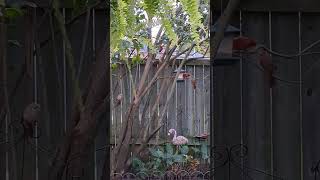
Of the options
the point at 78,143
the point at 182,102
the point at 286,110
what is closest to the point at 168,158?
the point at 182,102

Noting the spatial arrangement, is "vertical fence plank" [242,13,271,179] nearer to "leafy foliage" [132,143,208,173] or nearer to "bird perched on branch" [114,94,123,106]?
"leafy foliage" [132,143,208,173]

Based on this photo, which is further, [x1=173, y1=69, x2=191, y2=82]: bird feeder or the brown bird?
[x1=173, y1=69, x2=191, y2=82]: bird feeder

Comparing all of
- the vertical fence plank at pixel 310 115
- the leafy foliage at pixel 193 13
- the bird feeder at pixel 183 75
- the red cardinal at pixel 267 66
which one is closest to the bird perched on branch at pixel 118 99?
the bird feeder at pixel 183 75

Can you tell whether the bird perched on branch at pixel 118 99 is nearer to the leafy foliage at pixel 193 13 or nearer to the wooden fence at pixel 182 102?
the wooden fence at pixel 182 102

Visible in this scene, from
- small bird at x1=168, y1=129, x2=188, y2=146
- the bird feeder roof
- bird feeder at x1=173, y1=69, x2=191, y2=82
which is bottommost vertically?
small bird at x1=168, y1=129, x2=188, y2=146

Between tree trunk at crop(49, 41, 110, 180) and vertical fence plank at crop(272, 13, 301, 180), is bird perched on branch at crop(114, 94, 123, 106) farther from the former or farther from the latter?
vertical fence plank at crop(272, 13, 301, 180)

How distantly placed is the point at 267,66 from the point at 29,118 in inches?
34.8

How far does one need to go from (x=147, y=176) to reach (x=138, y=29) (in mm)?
554

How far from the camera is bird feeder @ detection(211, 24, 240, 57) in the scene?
5.85ft

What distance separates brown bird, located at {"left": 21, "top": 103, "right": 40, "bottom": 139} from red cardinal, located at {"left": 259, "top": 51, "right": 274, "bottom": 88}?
83cm

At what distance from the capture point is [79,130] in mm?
1742

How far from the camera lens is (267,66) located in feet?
5.90

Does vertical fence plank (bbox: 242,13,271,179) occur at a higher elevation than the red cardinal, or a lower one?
lower

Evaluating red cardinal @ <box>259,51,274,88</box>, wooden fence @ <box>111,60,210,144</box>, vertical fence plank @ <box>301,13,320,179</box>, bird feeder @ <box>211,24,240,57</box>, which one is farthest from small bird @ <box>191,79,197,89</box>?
vertical fence plank @ <box>301,13,320,179</box>
